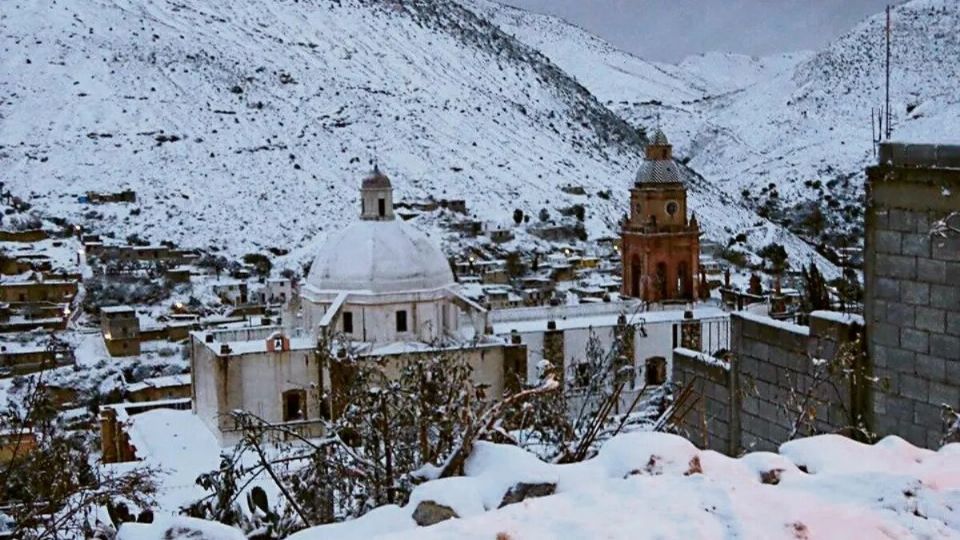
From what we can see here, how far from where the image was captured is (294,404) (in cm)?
2398

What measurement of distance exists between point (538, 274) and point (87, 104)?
31.5 metres

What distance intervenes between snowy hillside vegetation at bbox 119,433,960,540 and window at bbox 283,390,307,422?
20512 mm

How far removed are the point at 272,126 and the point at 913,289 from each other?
6057 cm

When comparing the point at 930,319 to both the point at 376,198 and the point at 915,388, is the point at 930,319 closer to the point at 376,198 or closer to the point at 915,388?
the point at 915,388

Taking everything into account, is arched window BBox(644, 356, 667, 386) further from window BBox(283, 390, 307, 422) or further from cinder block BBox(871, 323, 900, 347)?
cinder block BBox(871, 323, 900, 347)

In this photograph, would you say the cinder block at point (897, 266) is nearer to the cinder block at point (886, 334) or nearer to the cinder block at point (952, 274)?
the cinder block at point (952, 274)

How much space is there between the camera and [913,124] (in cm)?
710

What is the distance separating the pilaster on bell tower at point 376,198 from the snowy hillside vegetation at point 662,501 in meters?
22.8

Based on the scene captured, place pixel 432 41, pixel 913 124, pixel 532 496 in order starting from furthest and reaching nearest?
pixel 432 41 < pixel 913 124 < pixel 532 496

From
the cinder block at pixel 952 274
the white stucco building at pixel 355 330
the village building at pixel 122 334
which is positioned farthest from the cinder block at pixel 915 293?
the village building at pixel 122 334

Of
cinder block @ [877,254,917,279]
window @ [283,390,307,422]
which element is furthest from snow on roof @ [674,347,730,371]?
window @ [283,390,307,422]

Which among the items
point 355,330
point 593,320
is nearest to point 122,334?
point 355,330

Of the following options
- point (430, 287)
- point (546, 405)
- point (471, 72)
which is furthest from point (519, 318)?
point (471, 72)

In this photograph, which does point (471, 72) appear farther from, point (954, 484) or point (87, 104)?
point (954, 484)
